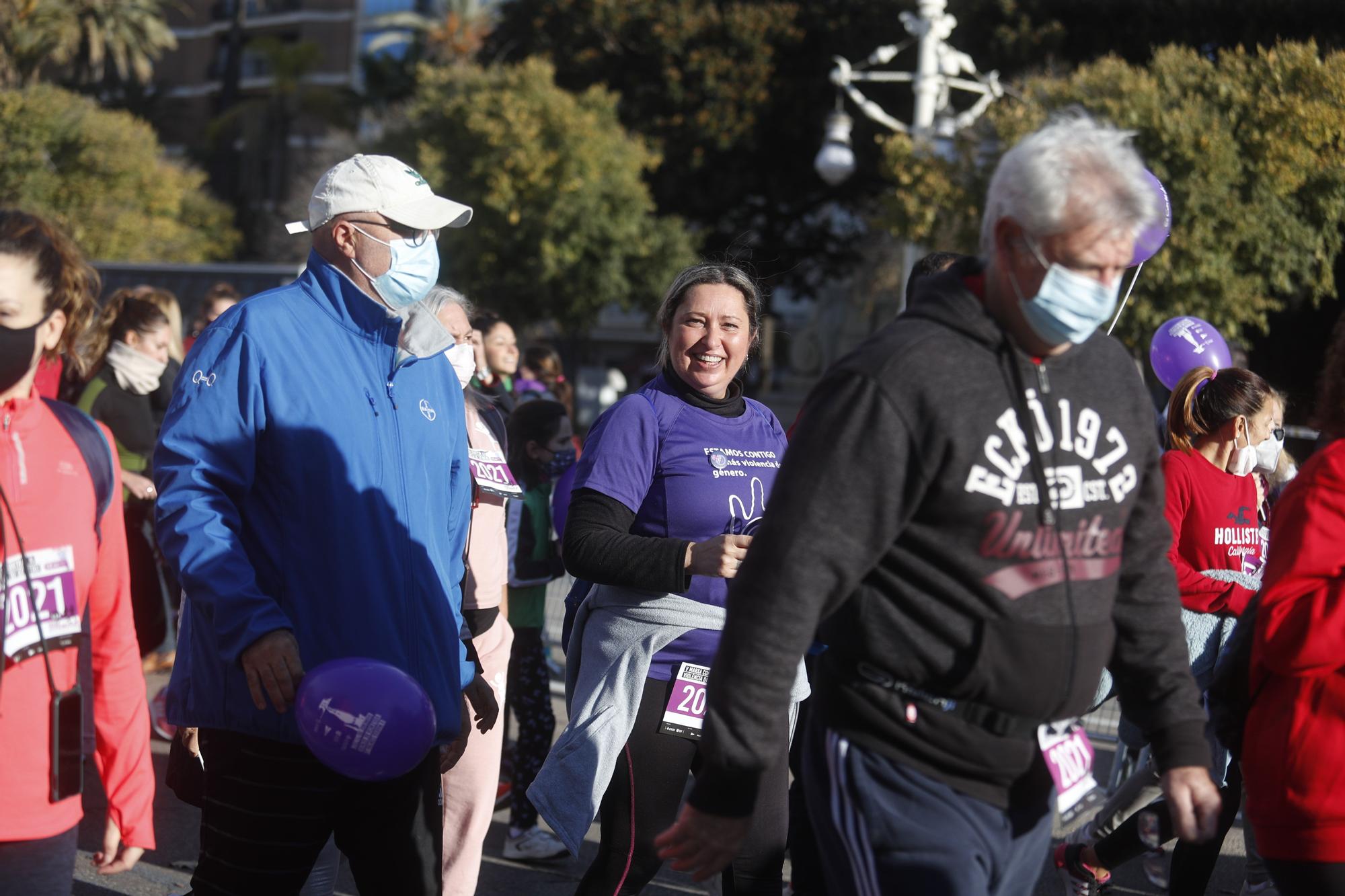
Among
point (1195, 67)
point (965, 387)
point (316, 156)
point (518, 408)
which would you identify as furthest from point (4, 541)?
point (316, 156)

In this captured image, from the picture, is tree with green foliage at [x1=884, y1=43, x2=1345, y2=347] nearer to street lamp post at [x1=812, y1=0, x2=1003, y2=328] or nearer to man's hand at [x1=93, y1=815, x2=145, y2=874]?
street lamp post at [x1=812, y1=0, x2=1003, y2=328]

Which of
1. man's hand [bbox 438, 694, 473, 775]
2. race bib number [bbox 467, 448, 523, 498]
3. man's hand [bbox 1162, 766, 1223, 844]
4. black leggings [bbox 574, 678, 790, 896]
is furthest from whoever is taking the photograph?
race bib number [bbox 467, 448, 523, 498]

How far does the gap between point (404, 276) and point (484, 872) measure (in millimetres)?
2731

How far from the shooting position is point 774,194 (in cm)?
2881

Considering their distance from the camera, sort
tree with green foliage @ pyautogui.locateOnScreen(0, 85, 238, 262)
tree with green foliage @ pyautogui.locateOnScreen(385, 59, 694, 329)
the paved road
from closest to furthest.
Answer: the paved road, tree with green foliage @ pyautogui.locateOnScreen(385, 59, 694, 329), tree with green foliage @ pyautogui.locateOnScreen(0, 85, 238, 262)

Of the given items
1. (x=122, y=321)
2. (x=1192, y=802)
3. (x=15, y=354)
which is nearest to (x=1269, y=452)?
(x=1192, y=802)

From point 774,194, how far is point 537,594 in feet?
79.7

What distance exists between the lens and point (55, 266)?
8.48 feet

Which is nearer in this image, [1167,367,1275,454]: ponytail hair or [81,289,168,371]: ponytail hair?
[1167,367,1275,454]: ponytail hair

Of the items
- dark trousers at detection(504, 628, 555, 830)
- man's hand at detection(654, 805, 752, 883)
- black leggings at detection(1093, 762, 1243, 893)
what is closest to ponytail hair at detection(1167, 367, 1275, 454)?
black leggings at detection(1093, 762, 1243, 893)

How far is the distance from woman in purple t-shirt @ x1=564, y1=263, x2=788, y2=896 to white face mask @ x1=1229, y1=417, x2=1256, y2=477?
5.45ft

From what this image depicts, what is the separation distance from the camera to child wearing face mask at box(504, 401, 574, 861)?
5195mm

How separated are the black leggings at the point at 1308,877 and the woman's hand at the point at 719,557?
3.96 ft

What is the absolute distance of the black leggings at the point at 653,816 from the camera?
323cm
